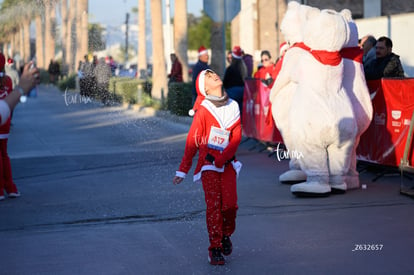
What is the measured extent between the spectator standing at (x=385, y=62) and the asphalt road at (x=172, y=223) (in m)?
1.40

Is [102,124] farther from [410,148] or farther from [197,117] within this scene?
[197,117]

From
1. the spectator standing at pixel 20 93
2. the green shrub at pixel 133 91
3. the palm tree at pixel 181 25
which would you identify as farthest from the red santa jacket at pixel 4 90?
the green shrub at pixel 133 91

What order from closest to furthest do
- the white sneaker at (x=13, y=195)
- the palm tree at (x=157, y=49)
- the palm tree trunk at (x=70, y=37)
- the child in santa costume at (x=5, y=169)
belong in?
the child in santa costume at (x=5, y=169) → the white sneaker at (x=13, y=195) → the palm tree at (x=157, y=49) → the palm tree trunk at (x=70, y=37)

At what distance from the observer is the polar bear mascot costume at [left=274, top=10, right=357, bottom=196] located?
1046 cm

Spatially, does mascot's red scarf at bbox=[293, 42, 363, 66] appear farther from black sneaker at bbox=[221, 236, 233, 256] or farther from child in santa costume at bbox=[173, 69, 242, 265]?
black sneaker at bbox=[221, 236, 233, 256]

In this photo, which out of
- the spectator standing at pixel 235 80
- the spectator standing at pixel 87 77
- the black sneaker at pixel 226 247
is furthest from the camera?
the spectator standing at pixel 87 77

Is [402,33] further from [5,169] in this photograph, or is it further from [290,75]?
[5,169]

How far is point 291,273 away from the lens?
22.5 ft

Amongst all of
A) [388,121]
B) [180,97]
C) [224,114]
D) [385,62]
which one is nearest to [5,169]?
[224,114]

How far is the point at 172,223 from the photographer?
9.16m

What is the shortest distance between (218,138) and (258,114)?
8577mm

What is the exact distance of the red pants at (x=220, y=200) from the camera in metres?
7.30

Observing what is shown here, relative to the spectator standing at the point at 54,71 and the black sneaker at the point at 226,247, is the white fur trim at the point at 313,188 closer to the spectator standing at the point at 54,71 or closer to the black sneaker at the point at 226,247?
the black sneaker at the point at 226,247

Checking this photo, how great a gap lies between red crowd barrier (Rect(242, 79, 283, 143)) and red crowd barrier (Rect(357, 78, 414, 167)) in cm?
273
